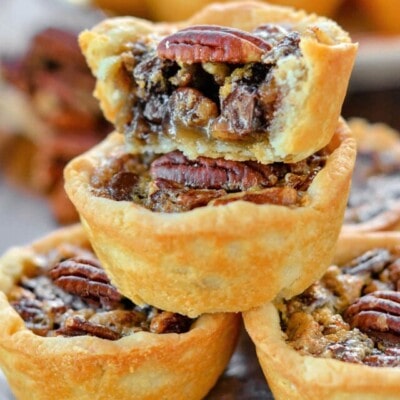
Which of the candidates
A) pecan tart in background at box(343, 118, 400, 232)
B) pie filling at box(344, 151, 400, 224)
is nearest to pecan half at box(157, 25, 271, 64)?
pecan tart in background at box(343, 118, 400, 232)

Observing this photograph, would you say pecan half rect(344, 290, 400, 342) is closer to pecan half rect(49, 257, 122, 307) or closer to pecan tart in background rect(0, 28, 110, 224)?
pecan half rect(49, 257, 122, 307)

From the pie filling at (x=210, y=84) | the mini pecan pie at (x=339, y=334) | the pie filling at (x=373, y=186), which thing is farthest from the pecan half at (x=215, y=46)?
the pie filling at (x=373, y=186)

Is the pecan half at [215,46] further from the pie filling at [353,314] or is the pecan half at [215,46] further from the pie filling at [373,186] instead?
→ the pie filling at [373,186]

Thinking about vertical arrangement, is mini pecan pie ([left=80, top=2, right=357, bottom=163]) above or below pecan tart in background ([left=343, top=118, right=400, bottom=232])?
above

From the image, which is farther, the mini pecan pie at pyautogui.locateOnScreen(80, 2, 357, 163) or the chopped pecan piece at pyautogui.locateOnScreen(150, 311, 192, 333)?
the chopped pecan piece at pyautogui.locateOnScreen(150, 311, 192, 333)

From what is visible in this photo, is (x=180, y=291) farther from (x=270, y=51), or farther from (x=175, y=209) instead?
(x=270, y=51)

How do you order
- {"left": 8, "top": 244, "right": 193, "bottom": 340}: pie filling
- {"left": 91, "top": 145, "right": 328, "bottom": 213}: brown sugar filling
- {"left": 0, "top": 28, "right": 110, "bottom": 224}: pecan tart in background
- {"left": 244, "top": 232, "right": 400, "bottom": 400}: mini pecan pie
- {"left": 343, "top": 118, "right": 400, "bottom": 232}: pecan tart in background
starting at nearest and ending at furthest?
{"left": 244, "top": 232, "right": 400, "bottom": 400}: mini pecan pie < {"left": 91, "top": 145, "right": 328, "bottom": 213}: brown sugar filling < {"left": 8, "top": 244, "right": 193, "bottom": 340}: pie filling < {"left": 343, "top": 118, "right": 400, "bottom": 232}: pecan tart in background < {"left": 0, "top": 28, "right": 110, "bottom": 224}: pecan tart in background

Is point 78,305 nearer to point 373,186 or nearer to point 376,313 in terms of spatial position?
point 376,313

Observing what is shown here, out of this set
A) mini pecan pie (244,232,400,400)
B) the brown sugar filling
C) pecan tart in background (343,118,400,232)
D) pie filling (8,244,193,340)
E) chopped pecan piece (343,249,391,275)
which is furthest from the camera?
pecan tart in background (343,118,400,232)

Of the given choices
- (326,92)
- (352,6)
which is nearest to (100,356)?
(326,92)
